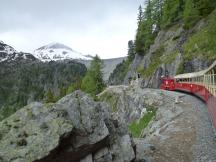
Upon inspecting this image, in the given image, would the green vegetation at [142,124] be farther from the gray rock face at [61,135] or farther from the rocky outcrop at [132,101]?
the gray rock face at [61,135]

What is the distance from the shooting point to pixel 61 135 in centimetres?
978

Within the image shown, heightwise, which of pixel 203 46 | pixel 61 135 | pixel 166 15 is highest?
pixel 166 15

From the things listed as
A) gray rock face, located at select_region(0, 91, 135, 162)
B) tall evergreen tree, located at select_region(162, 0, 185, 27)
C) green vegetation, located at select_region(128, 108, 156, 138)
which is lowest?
green vegetation, located at select_region(128, 108, 156, 138)

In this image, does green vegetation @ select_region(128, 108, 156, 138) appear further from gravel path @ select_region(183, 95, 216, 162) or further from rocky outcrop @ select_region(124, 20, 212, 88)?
rocky outcrop @ select_region(124, 20, 212, 88)

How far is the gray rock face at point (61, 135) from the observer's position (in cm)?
960

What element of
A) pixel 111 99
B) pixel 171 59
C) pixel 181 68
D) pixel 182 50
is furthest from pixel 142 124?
pixel 182 50

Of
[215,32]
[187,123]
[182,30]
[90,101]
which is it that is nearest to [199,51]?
[215,32]

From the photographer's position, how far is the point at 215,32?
5400 cm

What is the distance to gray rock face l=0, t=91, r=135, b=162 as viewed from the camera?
960cm

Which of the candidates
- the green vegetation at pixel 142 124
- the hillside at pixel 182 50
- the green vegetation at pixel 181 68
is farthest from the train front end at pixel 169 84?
the green vegetation at pixel 142 124

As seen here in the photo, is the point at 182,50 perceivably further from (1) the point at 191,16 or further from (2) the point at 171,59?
(1) the point at 191,16

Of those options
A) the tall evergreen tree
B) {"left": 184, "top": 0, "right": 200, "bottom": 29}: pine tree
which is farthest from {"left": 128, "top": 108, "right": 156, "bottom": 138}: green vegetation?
the tall evergreen tree

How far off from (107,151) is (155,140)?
602 centimetres

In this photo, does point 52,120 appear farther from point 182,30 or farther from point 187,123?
point 182,30
